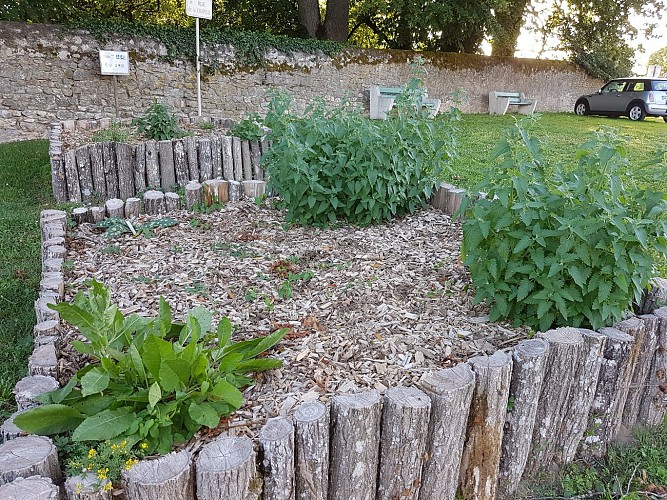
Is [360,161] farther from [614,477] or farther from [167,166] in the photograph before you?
[614,477]

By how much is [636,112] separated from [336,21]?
29.3ft

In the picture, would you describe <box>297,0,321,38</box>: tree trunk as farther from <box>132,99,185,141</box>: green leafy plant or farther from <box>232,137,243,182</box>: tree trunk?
<box>232,137,243,182</box>: tree trunk

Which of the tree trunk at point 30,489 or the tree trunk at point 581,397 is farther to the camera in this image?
the tree trunk at point 581,397

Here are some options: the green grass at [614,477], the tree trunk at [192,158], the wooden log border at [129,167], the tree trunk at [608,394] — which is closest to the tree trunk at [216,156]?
the wooden log border at [129,167]

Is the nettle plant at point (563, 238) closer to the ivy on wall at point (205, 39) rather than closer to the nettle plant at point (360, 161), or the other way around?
the nettle plant at point (360, 161)

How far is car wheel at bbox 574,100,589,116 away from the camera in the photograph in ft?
54.9

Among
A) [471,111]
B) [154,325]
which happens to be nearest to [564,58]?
[471,111]

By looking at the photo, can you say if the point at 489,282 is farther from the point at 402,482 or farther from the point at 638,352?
the point at 402,482

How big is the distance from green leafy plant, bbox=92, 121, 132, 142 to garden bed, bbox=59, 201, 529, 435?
6.91ft

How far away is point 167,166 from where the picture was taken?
18.0 feet

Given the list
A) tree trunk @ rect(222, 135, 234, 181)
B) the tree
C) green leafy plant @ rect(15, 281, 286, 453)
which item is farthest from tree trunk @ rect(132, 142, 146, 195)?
the tree

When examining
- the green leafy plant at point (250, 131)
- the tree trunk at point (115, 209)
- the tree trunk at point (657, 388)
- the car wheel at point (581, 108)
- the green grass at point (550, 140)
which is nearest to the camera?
the tree trunk at point (657, 388)

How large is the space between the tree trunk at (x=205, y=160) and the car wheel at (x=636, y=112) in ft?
45.6

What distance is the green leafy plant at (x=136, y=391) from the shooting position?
1.81 metres
